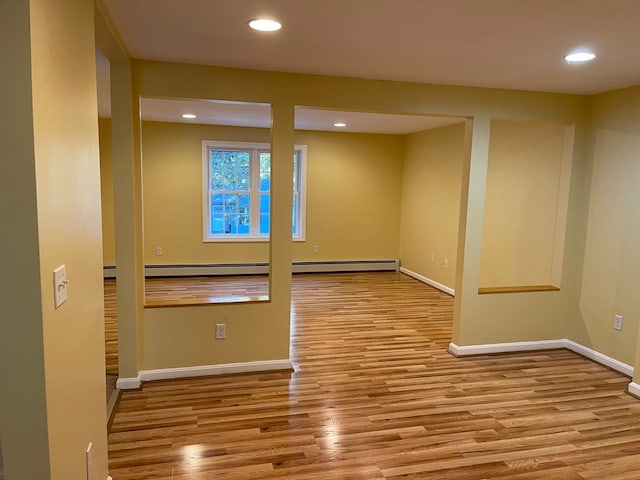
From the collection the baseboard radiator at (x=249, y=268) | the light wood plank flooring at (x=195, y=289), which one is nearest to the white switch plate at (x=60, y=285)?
the light wood plank flooring at (x=195, y=289)

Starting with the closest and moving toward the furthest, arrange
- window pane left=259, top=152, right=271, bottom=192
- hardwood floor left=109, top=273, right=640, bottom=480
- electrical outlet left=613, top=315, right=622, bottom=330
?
hardwood floor left=109, top=273, right=640, bottom=480
electrical outlet left=613, top=315, right=622, bottom=330
window pane left=259, top=152, right=271, bottom=192

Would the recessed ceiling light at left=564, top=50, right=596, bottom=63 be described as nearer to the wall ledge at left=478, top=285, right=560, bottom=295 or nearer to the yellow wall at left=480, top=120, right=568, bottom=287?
the yellow wall at left=480, top=120, right=568, bottom=287

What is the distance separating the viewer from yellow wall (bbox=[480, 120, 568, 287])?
4.30 meters

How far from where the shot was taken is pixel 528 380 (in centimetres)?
339

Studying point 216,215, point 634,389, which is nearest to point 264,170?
point 216,215

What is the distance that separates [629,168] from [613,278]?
0.88 meters

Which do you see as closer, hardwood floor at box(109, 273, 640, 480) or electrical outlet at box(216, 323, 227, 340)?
hardwood floor at box(109, 273, 640, 480)

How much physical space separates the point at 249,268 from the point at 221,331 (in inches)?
146

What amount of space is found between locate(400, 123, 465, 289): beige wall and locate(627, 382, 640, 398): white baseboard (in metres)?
2.78

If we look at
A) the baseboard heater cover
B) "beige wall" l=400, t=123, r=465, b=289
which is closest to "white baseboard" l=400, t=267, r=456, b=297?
"beige wall" l=400, t=123, r=465, b=289

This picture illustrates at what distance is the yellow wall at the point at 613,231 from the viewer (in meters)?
3.42

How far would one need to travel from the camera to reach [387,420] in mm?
2750

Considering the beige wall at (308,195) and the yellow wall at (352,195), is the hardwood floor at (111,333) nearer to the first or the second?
the beige wall at (308,195)

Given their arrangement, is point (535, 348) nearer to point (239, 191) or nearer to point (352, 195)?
point (352, 195)
